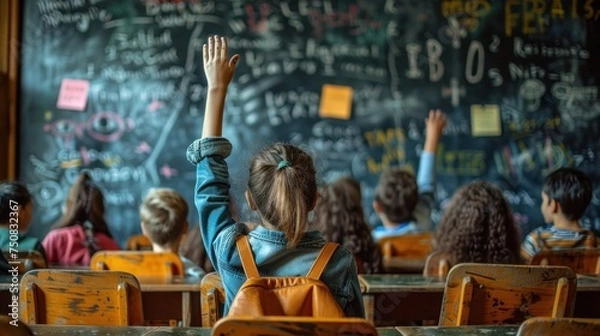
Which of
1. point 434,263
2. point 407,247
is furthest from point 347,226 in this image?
point 434,263

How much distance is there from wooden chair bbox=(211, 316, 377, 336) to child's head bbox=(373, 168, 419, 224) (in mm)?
2831

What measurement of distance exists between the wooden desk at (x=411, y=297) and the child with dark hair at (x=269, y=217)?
36.6 inches

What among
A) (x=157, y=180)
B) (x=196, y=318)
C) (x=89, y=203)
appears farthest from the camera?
(x=157, y=180)

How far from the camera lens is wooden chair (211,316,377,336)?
137 cm

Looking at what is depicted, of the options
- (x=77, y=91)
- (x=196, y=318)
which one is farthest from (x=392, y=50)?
(x=196, y=318)

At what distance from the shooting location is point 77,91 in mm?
5621

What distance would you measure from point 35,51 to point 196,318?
362cm

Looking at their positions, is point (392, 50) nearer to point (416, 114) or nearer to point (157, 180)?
point (416, 114)

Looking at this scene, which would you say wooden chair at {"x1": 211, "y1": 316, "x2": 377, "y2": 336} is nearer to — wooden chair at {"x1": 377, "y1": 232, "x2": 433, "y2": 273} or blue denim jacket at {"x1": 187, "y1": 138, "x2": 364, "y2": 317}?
blue denim jacket at {"x1": 187, "y1": 138, "x2": 364, "y2": 317}

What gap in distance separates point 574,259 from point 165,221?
75.5 inches

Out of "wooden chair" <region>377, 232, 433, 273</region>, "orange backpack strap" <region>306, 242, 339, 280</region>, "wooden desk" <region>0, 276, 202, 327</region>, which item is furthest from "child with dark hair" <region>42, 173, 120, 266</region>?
"orange backpack strap" <region>306, 242, 339, 280</region>

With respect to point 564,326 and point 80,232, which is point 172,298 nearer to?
point 80,232

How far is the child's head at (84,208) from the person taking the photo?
12.7 ft

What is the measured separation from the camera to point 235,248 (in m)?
1.87
